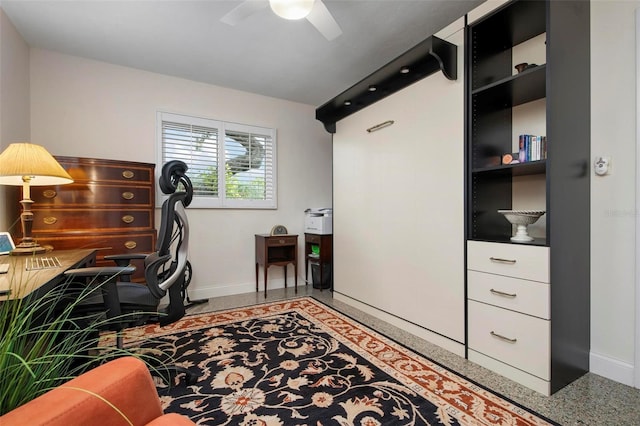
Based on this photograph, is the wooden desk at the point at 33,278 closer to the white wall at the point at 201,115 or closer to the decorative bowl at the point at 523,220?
the white wall at the point at 201,115

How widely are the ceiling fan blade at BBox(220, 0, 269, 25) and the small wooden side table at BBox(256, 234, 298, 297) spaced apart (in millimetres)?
2269

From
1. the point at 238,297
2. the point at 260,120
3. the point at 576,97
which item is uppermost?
the point at 260,120

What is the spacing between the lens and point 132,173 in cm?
274

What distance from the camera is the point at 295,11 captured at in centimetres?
173

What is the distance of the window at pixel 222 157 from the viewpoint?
132 inches

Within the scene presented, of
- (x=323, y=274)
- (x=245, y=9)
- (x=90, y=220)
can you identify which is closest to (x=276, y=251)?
(x=323, y=274)

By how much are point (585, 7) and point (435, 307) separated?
221 centimetres

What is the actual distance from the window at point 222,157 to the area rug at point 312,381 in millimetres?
1624

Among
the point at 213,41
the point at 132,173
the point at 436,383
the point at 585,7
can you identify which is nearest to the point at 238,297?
the point at 132,173

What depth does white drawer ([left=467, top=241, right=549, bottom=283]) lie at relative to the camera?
1627mm

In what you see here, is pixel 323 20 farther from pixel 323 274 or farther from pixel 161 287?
pixel 323 274

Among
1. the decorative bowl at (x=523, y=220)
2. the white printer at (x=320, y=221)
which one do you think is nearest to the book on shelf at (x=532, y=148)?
the decorative bowl at (x=523, y=220)

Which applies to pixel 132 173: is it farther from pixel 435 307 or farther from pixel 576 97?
pixel 576 97

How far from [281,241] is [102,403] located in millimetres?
3020
